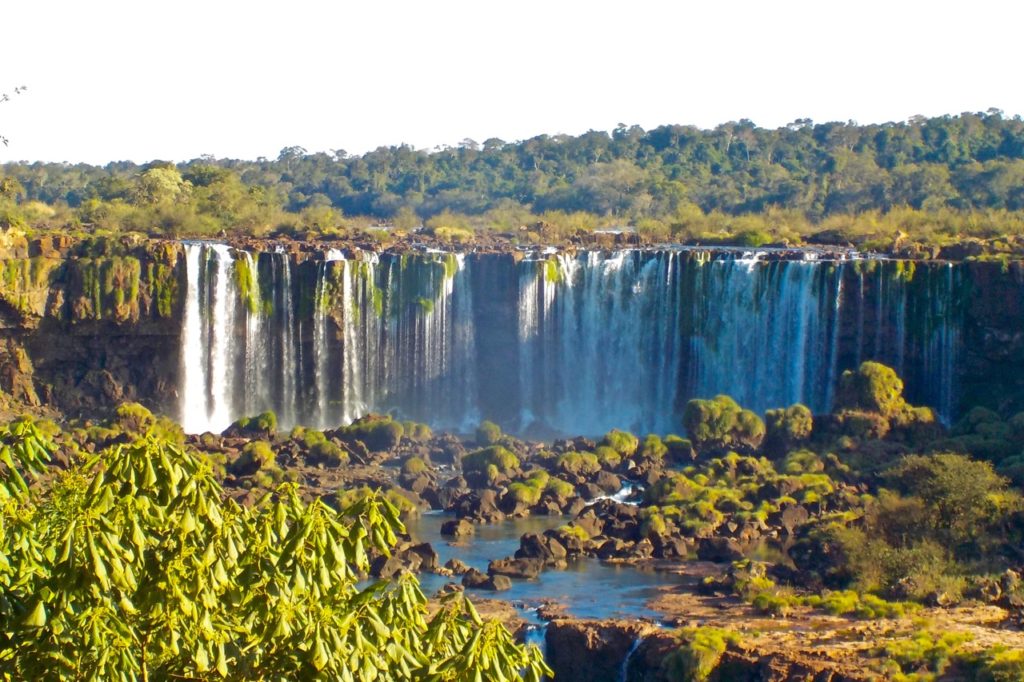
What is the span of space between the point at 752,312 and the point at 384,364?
41.7ft

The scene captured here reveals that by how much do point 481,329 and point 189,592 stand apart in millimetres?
45695

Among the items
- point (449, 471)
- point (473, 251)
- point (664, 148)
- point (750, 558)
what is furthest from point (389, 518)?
Result: point (664, 148)

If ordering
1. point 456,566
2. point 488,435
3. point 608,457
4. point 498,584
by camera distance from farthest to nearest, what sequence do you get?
point 488,435 < point 608,457 < point 456,566 < point 498,584

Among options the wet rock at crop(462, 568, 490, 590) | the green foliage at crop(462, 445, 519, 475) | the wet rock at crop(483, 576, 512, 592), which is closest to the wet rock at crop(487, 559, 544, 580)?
the wet rock at crop(462, 568, 490, 590)

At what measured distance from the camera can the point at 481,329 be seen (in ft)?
183

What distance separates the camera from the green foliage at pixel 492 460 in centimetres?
4188

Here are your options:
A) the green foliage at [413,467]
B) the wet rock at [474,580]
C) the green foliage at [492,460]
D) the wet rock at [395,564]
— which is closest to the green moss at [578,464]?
the green foliage at [492,460]

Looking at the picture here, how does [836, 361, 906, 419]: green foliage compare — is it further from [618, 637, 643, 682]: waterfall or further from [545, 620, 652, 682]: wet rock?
[618, 637, 643, 682]: waterfall

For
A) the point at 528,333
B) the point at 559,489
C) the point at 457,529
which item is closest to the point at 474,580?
the point at 457,529

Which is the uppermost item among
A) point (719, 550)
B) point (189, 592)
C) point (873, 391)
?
point (189, 592)

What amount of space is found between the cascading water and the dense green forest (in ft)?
24.5

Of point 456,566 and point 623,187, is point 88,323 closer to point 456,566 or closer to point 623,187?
point 456,566

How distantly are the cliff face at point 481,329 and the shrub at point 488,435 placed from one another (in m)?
6.13

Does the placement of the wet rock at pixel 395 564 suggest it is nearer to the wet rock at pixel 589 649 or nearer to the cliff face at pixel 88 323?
the wet rock at pixel 589 649
